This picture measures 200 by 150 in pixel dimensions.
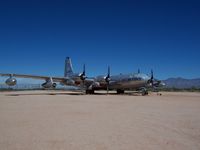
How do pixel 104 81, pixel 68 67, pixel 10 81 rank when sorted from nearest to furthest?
pixel 10 81 → pixel 104 81 → pixel 68 67

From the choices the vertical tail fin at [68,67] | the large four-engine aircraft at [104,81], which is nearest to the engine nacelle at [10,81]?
the large four-engine aircraft at [104,81]

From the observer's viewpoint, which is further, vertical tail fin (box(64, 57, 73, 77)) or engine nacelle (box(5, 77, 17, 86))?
vertical tail fin (box(64, 57, 73, 77))

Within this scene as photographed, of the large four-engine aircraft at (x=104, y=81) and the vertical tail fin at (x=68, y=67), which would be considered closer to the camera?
the large four-engine aircraft at (x=104, y=81)

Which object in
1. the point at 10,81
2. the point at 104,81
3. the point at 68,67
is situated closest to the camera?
the point at 10,81

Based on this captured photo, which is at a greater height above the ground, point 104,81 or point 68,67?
point 68,67

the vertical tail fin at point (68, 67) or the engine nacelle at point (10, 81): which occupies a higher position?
the vertical tail fin at point (68, 67)

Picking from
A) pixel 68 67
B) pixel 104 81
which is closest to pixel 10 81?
pixel 104 81

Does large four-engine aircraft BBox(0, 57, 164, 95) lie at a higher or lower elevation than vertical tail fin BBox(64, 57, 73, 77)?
lower

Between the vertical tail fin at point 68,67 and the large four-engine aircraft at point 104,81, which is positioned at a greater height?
the vertical tail fin at point 68,67

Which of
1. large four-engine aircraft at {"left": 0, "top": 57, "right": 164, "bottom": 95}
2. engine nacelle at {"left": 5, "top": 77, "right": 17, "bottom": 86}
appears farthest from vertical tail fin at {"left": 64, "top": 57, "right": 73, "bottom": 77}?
engine nacelle at {"left": 5, "top": 77, "right": 17, "bottom": 86}

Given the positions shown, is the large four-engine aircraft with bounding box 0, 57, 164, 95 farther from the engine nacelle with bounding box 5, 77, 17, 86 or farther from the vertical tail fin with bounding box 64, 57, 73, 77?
the vertical tail fin with bounding box 64, 57, 73, 77

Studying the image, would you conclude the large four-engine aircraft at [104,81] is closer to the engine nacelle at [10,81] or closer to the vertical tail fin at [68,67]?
the engine nacelle at [10,81]

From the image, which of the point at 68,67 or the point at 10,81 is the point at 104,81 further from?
the point at 10,81

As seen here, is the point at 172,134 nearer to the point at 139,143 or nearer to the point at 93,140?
the point at 139,143
